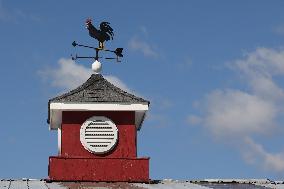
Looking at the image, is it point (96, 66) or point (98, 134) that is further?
point (96, 66)

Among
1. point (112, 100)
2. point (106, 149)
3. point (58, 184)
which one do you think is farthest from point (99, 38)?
point (58, 184)

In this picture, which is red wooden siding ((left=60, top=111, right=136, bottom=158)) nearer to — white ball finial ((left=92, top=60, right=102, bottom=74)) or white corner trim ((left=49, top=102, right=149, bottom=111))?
white corner trim ((left=49, top=102, right=149, bottom=111))

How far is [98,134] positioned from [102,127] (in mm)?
294

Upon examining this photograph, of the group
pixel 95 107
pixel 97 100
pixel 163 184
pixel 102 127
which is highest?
pixel 97 100

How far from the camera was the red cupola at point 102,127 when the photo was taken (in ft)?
77.3

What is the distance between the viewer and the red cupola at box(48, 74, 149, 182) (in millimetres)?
23547

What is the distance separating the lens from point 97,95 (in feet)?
80.6

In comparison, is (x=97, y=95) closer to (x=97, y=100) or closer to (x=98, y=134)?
(x=97, y=100)

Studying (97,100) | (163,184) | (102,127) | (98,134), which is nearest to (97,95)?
(97,100)

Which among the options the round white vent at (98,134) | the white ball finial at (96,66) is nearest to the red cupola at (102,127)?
the round white vent at (98,134)

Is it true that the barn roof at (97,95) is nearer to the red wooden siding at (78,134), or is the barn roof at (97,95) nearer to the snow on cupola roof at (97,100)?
the snow on cupola roof at (97,100)

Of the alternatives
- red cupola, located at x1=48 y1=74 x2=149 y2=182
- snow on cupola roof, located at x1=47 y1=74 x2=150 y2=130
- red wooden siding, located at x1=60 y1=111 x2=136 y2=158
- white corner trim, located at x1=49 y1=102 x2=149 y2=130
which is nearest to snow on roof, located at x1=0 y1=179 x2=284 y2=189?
red cupola, located at x1=48 y1=74 x2=149 y2=182

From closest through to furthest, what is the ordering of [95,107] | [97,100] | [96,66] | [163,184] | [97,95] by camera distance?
[163,184] → [95,107] → [97,100] → [97,95] → [96,66]

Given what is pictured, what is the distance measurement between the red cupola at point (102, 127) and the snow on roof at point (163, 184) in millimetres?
873
